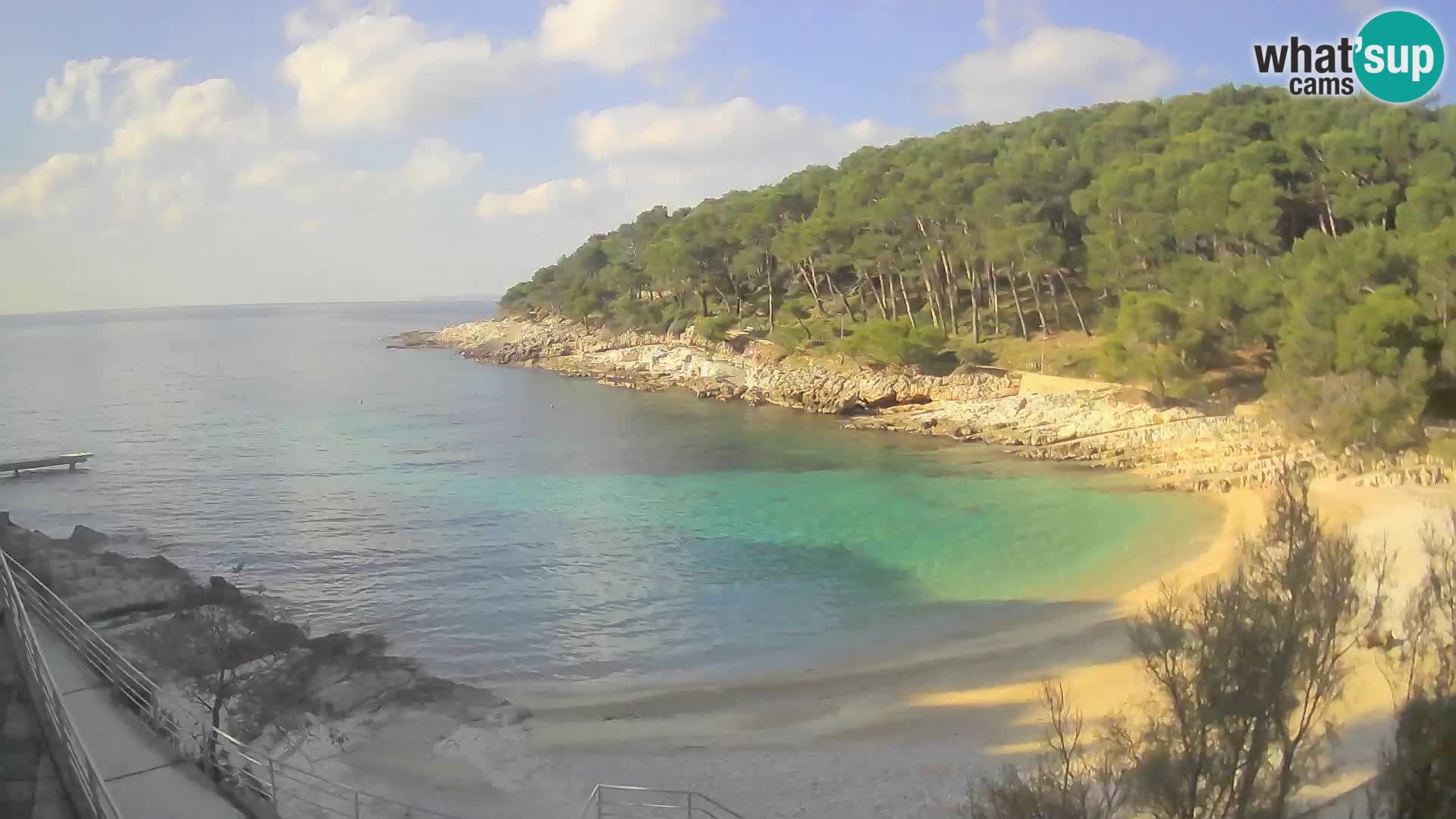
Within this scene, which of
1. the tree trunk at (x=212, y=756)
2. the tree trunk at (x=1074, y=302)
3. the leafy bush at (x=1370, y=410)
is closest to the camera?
the tree trunk at (x=212, y=756)

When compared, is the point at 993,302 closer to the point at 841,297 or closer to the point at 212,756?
the point at 841,297

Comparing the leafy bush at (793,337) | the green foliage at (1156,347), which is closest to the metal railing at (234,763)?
the green foliage at (1156,347)

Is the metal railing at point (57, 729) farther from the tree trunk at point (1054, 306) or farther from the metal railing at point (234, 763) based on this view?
the tree trunk at point (1054, 306)

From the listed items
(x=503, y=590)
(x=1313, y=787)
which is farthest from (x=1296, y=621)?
(x=503, y=590)

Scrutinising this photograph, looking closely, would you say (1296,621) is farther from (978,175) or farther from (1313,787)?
(978,175)

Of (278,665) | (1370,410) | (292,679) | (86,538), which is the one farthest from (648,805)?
(1370,410)
